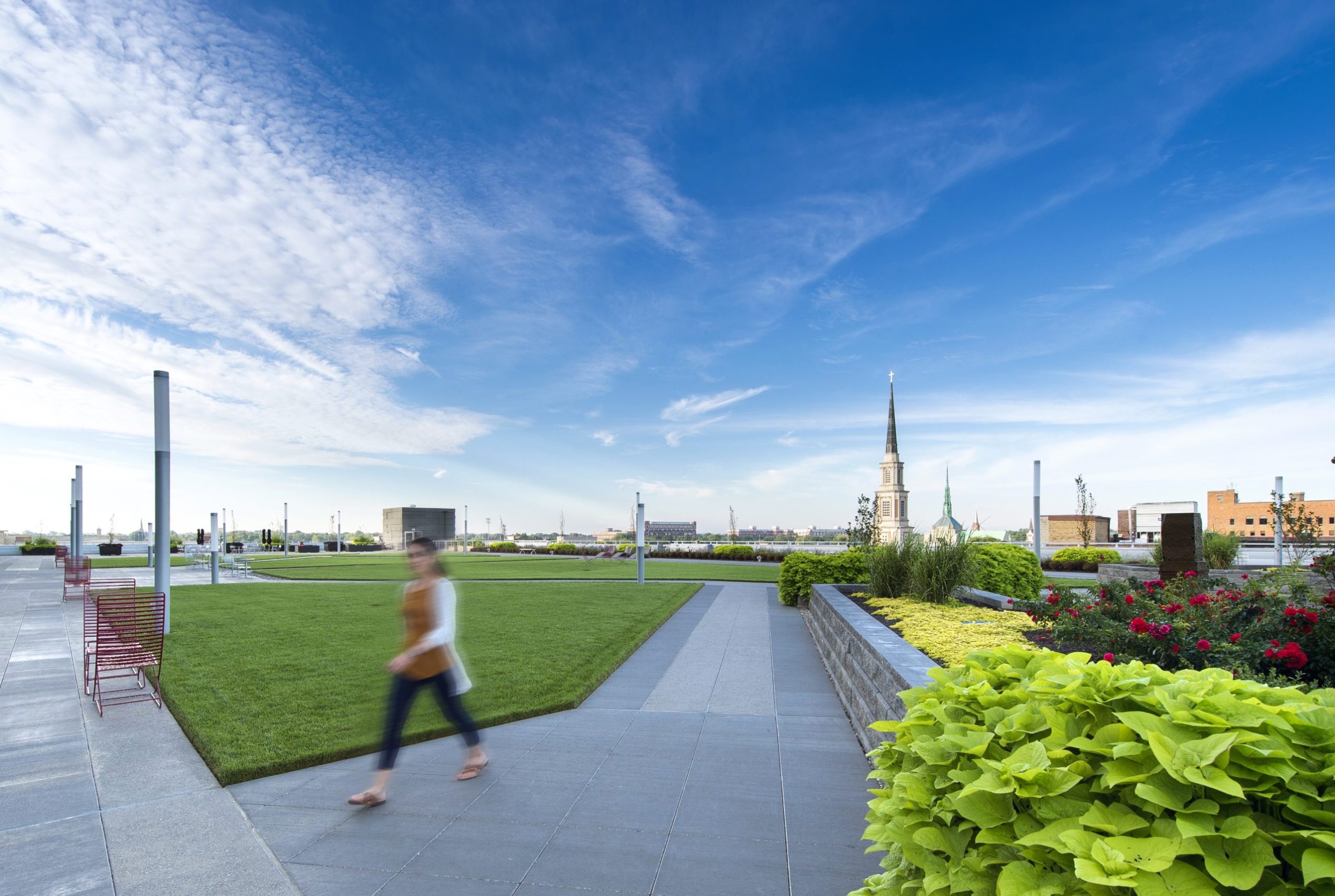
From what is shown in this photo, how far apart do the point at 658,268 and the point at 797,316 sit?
15.8ft

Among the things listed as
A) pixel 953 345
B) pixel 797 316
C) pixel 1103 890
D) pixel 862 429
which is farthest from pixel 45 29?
pixel 862 429

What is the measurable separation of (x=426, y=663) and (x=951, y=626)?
5.03 meters

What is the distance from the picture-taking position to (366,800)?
4113 millimetres

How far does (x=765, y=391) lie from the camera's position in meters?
26.2

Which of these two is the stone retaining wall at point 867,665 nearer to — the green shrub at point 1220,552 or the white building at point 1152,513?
the green shrub at point 1220,552

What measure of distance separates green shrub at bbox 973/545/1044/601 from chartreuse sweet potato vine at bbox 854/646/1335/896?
11.0 metres

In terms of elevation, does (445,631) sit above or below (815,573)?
above

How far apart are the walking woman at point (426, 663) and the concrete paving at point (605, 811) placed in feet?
0.96

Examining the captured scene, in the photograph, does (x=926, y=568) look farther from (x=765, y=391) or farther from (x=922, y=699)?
(x=765, y=391)

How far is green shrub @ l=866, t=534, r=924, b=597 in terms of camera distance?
9.99 meters

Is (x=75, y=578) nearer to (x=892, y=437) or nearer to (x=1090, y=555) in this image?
(x=1090, y=555)

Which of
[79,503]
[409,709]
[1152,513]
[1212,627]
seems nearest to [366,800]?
[409,709]

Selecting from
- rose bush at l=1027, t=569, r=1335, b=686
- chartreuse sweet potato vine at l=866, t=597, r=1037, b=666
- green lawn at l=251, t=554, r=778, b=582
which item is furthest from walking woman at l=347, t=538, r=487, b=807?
green lawn at l=251, t=554, r=778, b=582

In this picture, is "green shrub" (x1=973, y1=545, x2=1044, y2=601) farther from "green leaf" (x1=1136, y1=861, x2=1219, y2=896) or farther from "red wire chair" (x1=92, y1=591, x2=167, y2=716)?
"red wire chair" (x1=92, y1=591, x2=167, y2=716)
